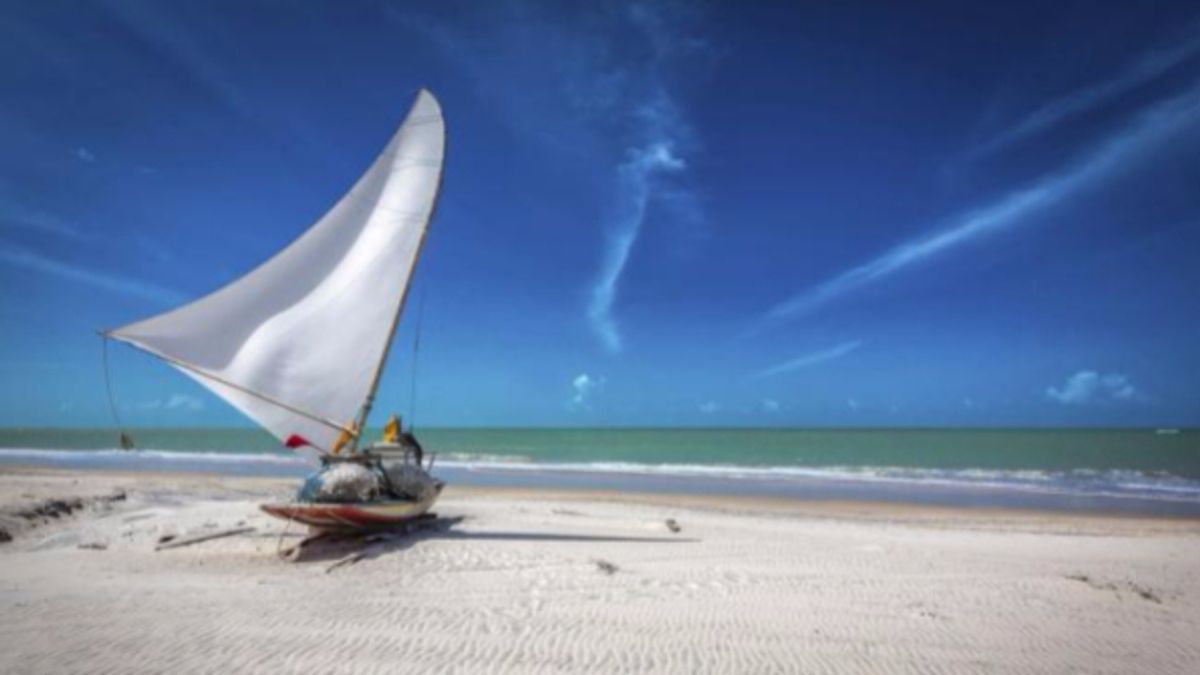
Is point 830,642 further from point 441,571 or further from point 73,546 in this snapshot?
point 73,546

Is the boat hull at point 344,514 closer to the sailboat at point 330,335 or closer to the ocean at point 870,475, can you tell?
the sailboat at point 330,335

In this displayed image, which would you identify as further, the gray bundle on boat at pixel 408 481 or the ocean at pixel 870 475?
the ocean at pixel 870 475

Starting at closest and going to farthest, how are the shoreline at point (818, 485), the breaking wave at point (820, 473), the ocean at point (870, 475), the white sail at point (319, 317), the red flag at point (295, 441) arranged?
1. the white sail at point (319, 317)
2. the red flag at point (295, 441)
3. the shoreline at point (818, 485)
4. the ocean at point (870, 475)
5. the breaking wave at point (820, 473)

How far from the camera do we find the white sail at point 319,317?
11.1 m

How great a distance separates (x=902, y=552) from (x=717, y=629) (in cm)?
682

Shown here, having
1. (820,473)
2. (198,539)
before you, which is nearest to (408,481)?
(198,539)

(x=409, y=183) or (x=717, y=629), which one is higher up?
(x=409, y=183)

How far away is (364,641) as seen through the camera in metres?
6.54

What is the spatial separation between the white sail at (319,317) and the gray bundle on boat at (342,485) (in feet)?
2.14

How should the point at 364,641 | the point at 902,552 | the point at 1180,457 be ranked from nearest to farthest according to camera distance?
the point at 364,641 < the point at 902,552 < the point at 1180,457

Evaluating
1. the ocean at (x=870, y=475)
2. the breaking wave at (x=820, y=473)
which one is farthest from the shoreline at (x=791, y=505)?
the breaking wave at (x=820, y=473)

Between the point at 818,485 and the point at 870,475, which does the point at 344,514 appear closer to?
the point at 818,485

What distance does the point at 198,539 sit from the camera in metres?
12.4

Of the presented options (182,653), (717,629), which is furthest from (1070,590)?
(182,653)
